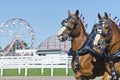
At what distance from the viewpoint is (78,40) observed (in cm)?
1254

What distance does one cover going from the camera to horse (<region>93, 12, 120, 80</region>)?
10.1m

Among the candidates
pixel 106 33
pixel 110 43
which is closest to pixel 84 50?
pixel 110 43

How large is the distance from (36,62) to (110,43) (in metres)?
17.7

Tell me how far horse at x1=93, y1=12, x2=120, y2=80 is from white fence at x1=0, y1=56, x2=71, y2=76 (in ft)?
51.6

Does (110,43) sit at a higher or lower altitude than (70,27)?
lower

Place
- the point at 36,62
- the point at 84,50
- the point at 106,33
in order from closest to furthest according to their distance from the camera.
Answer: the point at 106,33 < the point at 84,50 < the point at 36,62

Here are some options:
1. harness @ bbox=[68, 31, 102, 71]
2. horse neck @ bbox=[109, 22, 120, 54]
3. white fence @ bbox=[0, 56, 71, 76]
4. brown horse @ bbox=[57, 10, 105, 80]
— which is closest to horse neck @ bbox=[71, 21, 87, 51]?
brown horse @ bbox=[57, 10, 105, 80]

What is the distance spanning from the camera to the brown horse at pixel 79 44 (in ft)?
39.6

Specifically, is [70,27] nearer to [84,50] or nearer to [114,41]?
[84,50]

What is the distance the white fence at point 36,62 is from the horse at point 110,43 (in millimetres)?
15742

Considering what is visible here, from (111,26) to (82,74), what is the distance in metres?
2.38

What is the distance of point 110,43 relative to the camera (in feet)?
33.5

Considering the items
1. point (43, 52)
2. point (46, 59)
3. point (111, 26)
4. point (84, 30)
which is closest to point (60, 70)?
point (46, 59)

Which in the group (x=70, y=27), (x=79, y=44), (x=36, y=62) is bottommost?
(x=36, y=62)
